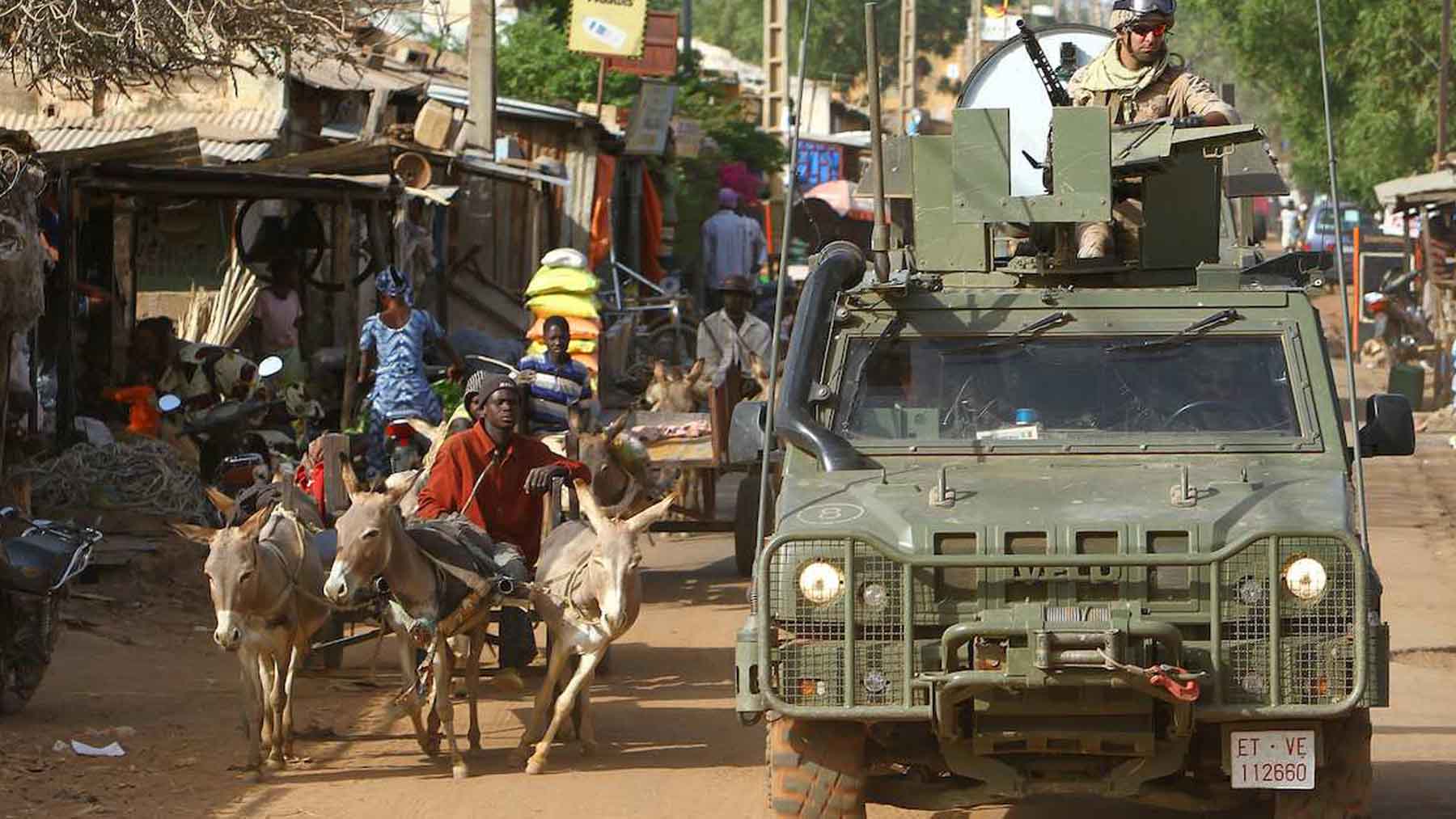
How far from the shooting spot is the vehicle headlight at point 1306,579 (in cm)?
617

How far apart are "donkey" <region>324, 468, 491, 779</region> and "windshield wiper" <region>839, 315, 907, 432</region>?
6.49 feet

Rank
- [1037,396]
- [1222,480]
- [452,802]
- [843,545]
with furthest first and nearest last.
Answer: [452,802] → [1037,396] → [1222,480] → [843,545]

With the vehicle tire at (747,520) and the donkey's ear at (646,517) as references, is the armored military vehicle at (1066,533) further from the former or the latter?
the vehicle tire at (747,520)

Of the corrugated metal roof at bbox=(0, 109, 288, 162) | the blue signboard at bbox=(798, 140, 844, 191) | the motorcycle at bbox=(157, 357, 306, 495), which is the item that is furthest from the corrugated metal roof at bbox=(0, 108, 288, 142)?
the blue signboard at bbox=(798, 140, 844, 191)

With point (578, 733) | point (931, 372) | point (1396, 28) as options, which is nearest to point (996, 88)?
point (931, 372)

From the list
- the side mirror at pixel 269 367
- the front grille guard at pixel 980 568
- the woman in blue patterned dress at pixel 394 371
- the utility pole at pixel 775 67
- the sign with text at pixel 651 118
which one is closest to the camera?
the front grille guard at pixel 980 568

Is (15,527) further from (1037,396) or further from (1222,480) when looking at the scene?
(1222,480)

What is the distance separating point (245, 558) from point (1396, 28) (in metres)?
26.0

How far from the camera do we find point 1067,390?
7344mm

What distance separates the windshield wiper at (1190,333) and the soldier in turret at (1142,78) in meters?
1.56

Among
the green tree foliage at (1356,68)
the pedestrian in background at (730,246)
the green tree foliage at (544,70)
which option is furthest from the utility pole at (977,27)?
the pedestrian in background at (730,246)

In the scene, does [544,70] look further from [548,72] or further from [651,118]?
[651,118]

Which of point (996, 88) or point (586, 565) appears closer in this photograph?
point (586, 565)

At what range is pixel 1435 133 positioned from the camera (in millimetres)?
31062
